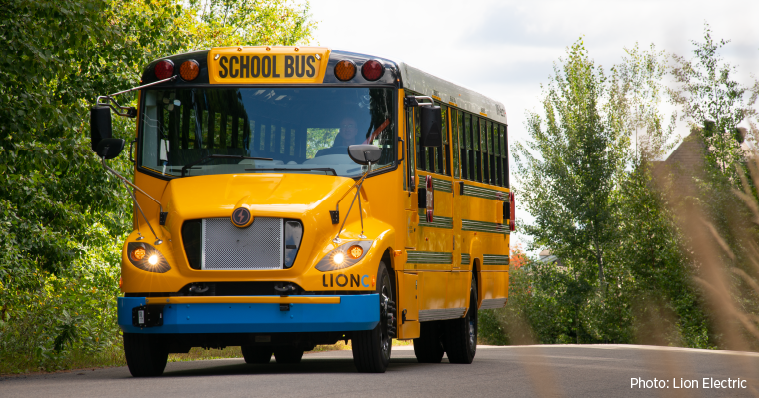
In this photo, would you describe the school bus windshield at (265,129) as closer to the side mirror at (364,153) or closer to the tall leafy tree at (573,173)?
the side mirror at (364,153)

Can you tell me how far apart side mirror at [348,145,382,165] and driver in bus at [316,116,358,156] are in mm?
261

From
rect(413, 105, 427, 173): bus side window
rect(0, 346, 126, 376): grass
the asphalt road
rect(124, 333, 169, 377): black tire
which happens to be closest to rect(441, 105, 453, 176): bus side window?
rect(413, 105, 427, 173): bus side window

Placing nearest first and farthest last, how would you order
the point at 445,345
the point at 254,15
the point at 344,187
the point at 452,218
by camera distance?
the point at 344,187
the point at 452,218
the point at 445,345
the point at 254,15

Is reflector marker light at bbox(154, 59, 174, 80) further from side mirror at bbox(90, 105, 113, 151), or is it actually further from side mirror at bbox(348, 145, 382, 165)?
side mirror at bbox(348, 145, 382, 165)

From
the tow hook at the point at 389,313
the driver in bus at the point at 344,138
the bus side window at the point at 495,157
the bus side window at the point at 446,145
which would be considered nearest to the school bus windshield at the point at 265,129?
the driver in bus at the point at 344,138

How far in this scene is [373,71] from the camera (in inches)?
395

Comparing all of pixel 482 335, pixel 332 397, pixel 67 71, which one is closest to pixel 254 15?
pixel 482 335

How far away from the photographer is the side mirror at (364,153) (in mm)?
9445

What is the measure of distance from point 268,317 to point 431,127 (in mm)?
2534

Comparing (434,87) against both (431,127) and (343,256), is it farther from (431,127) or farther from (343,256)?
(343,256)

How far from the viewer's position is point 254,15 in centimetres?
4462

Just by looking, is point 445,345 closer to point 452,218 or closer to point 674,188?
point 452,218

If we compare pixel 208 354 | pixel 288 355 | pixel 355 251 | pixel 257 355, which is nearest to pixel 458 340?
pixel 288 355

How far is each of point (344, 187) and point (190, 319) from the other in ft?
6.09
